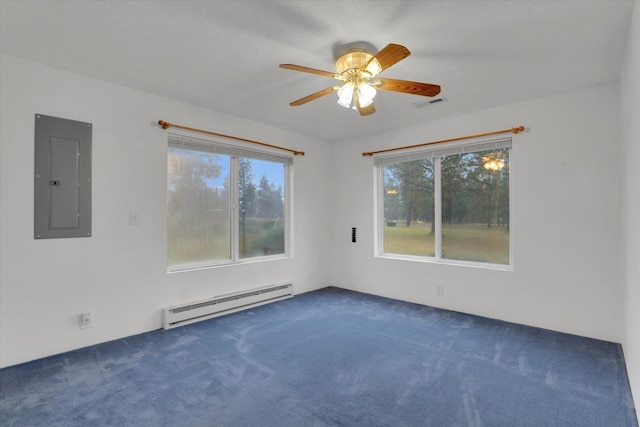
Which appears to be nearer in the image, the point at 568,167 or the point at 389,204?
the point at 568,167

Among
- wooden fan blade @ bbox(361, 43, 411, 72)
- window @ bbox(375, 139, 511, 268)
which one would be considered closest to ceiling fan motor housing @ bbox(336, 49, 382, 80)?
wooden fan blade @ bbox(361, 43, 411, 72)

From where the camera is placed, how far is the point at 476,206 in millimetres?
3836

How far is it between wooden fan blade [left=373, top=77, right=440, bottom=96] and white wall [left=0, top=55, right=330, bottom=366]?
2168 millimetres

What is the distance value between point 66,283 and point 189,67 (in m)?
2.10

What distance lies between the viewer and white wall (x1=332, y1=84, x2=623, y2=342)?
293cm

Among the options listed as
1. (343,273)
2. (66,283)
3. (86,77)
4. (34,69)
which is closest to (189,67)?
(86,77)

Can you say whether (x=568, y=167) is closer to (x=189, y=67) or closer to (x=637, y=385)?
(x=637, y=385)

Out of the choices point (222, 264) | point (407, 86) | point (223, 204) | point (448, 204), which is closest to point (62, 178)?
point (223, 204)

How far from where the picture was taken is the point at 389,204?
4652 millimetres

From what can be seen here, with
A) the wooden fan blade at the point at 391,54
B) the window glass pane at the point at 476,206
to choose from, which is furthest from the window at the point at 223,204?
the wooden fan blade at the point at 391,54

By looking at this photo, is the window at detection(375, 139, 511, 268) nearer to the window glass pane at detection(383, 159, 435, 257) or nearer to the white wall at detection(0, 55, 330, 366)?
the window glass pane at detection(383, 159, 435, 257)

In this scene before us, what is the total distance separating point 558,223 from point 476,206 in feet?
2.77

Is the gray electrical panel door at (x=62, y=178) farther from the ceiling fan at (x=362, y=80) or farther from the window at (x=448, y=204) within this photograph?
the window at (x=448, y=204)

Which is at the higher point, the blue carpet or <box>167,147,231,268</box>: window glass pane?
<box>167,147,231,268</box>: window glass pane
